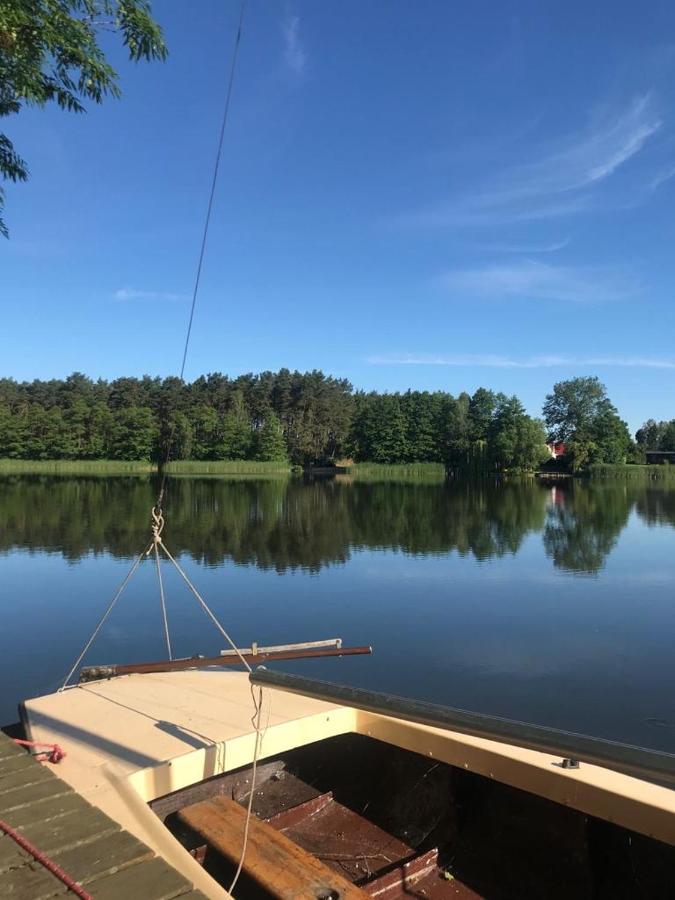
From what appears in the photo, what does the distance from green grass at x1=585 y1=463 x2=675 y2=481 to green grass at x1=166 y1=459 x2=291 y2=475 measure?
3463cm

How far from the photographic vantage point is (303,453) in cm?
7506

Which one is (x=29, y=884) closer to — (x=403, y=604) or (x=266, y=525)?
(x=403, y=604)

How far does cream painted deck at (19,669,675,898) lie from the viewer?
256cm

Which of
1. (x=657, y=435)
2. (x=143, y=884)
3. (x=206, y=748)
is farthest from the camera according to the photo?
(x=657, y=435)

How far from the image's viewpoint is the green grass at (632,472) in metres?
69.2

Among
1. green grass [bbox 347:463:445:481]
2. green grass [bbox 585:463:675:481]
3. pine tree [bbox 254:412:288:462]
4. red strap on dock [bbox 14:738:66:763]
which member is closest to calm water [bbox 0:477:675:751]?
red strap on dock [bbox 14:738:66:763]

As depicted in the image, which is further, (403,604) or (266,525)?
(266,525)

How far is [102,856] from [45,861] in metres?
0.16

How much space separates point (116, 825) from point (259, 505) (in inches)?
1103

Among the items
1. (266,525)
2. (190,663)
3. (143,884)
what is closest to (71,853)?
(143,884)

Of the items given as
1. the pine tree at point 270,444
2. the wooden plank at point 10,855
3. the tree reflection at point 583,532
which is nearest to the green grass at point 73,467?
the pine tree at point 270,444

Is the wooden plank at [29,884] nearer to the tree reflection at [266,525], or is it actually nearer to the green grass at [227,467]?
the tree reflection at [266,525]

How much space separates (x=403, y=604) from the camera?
11.3 meters

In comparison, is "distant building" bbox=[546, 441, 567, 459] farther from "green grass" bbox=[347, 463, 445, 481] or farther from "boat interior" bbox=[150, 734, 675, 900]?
"boat interior" bbox=[150, 734, 675, 900]
